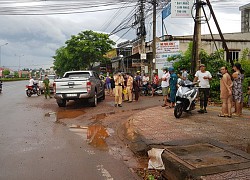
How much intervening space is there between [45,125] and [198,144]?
213 inches

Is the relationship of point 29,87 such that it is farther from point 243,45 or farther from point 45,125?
point 243,45

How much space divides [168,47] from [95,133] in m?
12.8

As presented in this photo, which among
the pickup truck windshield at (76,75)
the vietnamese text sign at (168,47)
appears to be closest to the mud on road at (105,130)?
the pickup truck windshield at (76,75)

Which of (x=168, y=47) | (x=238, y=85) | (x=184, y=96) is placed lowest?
(x=184, y=96)

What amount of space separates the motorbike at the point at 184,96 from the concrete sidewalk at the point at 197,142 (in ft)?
0.90

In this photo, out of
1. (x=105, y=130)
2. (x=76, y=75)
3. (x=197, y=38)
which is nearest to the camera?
(x=105, y=130)

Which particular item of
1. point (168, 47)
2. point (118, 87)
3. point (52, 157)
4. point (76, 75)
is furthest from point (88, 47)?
point (52, 157)

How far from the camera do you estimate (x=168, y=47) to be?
19.2m

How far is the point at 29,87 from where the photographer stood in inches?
833

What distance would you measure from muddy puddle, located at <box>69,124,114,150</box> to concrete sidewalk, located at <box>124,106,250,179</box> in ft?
2.02

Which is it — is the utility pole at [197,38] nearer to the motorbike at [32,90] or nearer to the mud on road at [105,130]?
the mud on road at [105,130]

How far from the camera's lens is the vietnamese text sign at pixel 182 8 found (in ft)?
41.9

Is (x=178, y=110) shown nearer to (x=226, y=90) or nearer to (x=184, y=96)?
(x=184, y=96)

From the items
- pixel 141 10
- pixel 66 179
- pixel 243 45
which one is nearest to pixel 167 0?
pixel 141 10
